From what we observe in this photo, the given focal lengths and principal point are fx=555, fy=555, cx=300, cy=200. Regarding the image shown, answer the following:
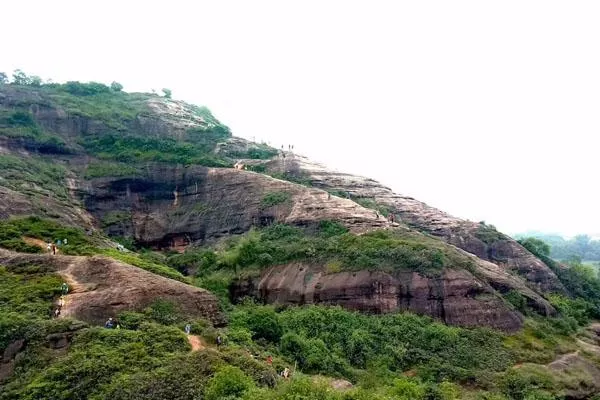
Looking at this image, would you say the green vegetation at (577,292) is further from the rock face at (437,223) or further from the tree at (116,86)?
the tree at (116,86)

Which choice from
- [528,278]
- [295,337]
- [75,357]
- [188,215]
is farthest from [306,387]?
[188,215]

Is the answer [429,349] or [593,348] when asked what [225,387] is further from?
[593,348]

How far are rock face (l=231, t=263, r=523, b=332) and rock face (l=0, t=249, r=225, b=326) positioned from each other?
12069 millimetres

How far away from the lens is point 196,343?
31.7 metres

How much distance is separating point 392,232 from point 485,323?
13.8 metres

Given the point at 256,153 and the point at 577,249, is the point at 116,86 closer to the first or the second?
the point at 256,153

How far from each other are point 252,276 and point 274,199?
46.2ft

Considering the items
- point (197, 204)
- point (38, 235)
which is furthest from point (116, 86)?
point (38, 235)

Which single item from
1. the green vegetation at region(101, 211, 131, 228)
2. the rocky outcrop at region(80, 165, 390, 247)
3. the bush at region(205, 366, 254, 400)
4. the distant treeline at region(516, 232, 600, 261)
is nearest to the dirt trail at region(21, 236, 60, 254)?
the bush at region(205, 366, 254, 400)

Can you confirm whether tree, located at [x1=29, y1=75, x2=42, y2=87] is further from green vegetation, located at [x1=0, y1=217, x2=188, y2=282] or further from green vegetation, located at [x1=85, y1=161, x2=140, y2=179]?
green vegetation, located at [x1=0, y1=217, x2=188, y2=282]

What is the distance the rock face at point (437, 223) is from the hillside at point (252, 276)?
0.23 meters

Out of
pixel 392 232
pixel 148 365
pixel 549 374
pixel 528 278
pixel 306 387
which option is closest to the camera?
pixel 306 387

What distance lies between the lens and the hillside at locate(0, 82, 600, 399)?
98.8 ft

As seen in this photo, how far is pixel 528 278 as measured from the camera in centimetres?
5953
